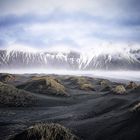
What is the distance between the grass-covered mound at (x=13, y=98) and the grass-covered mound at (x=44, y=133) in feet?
54.1

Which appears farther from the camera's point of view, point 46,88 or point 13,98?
point 46,88

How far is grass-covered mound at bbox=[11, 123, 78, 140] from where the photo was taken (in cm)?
1141

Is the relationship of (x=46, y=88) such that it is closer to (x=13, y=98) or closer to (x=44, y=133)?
(x=13, y=98)

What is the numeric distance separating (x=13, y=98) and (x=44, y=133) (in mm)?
18383

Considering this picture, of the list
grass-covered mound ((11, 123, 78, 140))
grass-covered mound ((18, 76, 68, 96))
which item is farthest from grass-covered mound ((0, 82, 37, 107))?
grass-covered mound ((11, 123, 78, 140))

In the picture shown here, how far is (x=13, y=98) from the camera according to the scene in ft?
96.5

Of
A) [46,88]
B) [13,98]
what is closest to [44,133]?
[13,98]

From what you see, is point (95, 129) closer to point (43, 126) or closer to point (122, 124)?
point (122, 124)

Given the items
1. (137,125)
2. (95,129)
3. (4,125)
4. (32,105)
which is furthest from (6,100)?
(137,125)

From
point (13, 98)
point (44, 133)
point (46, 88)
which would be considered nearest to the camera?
point (44, 133)

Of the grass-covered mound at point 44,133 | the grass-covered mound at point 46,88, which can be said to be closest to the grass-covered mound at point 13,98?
the grass-covered mound at point 46,88

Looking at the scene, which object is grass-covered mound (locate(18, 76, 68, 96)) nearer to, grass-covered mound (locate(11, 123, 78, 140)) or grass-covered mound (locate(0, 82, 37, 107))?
grass-covered mound (locate(0, 82, 37, 107))

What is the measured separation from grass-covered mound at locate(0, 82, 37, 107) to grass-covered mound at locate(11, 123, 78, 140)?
16.5 meters

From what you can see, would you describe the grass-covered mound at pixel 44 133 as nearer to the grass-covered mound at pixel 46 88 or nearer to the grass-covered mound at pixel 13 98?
the grass-covered mound at pixel 13 98
